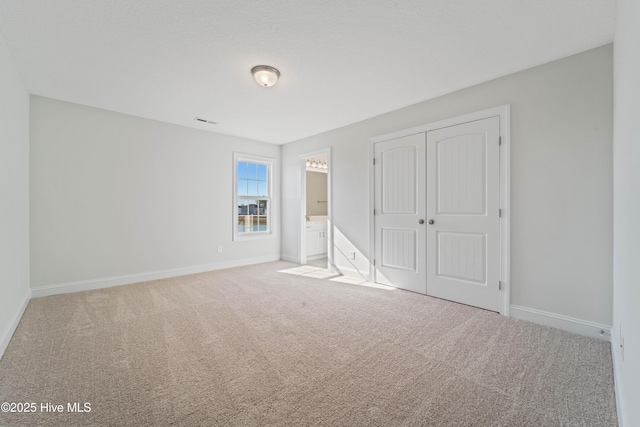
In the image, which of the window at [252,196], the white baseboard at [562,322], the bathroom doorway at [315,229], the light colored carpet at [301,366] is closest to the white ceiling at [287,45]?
the bathroom doorway at [315,229]

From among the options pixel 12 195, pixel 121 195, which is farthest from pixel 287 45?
pixel 121 195

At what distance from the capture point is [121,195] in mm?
→ 4086

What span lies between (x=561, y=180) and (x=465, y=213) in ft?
2.97

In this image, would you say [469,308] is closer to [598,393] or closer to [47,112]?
[598,393]

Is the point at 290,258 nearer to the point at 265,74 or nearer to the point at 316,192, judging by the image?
the point at 316,192

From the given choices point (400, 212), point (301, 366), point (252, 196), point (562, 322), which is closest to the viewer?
point (301, 366)

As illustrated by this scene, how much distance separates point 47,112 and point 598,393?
19.9ft

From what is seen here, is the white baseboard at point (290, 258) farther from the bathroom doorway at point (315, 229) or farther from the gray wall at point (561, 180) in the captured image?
the gray wall at point (561, 180)

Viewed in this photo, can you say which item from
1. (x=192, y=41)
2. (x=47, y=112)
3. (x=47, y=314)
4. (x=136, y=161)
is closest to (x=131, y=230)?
(x=136, y=161)

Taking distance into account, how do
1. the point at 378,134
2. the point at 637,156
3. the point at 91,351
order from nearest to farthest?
the point at 637,156 < the point at 91,351 < the point at 378,134

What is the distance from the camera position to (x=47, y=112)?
3527 millimetres

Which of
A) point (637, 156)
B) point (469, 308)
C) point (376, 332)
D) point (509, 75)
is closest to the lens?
point (637, 156)

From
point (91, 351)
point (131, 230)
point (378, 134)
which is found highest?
point (378, 134)

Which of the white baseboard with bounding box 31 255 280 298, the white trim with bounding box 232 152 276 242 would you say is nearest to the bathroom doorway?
the white trim with bounding box 232 152 276 242
